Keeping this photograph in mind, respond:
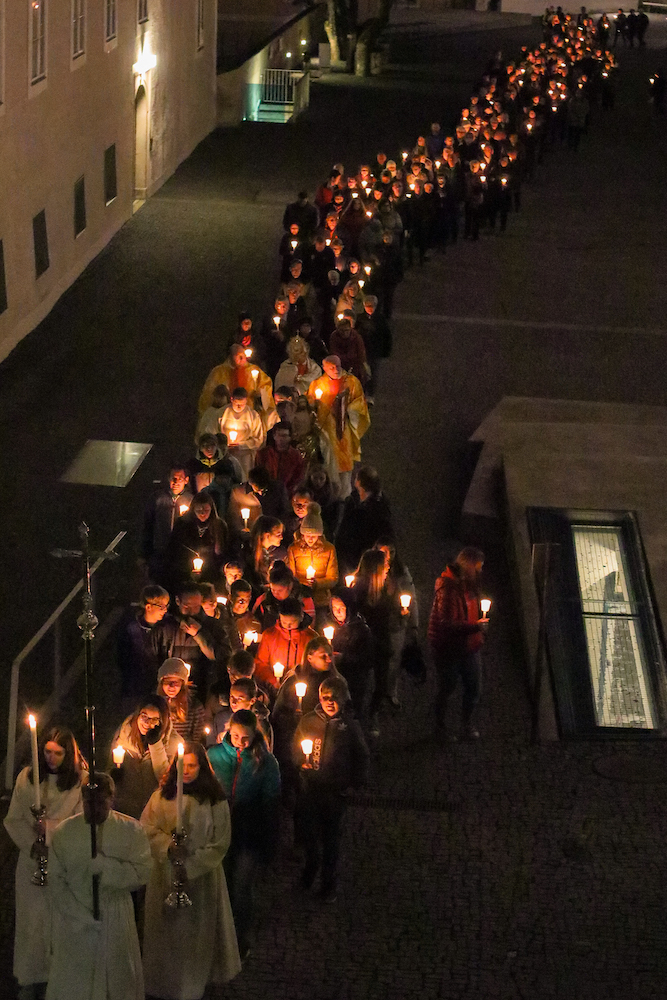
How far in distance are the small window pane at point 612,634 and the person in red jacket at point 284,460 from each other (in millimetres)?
2495

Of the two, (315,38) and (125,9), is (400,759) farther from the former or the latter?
(315,38)

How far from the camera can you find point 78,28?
2667 centimetres

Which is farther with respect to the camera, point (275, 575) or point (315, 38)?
point (315, 38)

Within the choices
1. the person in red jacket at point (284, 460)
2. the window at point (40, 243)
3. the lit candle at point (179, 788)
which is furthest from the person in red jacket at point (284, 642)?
the window at point (40, 243)

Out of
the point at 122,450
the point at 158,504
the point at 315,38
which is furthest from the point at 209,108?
the point at 158,504

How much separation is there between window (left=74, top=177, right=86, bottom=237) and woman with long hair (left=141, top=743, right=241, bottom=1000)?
62.5 ft

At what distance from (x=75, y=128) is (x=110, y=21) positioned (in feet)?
9.50

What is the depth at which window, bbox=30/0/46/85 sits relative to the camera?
24016 mm

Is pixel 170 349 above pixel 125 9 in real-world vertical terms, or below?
below

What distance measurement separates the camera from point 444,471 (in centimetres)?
1886

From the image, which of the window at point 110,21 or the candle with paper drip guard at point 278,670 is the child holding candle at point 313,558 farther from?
the window at point 110,21

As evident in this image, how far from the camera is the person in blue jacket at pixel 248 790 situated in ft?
31.9

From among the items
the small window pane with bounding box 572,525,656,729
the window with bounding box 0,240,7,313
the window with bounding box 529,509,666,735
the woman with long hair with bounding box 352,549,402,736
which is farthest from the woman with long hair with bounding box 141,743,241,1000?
the window with bounding box 0,240,7,313

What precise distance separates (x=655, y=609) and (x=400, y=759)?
2.94m
